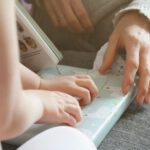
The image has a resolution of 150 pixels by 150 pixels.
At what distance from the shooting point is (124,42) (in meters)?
0.56

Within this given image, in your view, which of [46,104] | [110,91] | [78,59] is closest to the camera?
[46,104]

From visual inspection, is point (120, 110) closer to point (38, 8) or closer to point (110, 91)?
point (110, 91)

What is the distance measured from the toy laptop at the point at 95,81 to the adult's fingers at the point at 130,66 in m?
0.01

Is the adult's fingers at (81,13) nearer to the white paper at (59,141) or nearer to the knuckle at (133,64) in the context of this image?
the knuckle at (133,64)

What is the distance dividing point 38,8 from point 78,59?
0.12 meters

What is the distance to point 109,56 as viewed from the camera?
1.82ft

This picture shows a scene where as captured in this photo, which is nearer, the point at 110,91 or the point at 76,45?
the point at 110,91

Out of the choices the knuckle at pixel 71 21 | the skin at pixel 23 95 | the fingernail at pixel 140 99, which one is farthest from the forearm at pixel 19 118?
the knuckle at pixel 71 21

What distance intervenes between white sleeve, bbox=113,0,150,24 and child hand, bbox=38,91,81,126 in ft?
0.67

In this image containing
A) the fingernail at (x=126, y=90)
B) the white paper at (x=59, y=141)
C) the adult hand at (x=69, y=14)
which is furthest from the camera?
the adult hand at (x=69, y=14)

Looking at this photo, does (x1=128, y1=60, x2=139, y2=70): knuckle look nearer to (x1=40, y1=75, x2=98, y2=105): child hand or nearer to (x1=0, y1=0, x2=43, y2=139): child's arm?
(x1=40, y1=75, x2=98, y2=105): child hand

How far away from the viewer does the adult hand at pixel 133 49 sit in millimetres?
517

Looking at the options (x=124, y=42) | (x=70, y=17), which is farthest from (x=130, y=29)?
(x=70, y=17)

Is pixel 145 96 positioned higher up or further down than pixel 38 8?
further down
